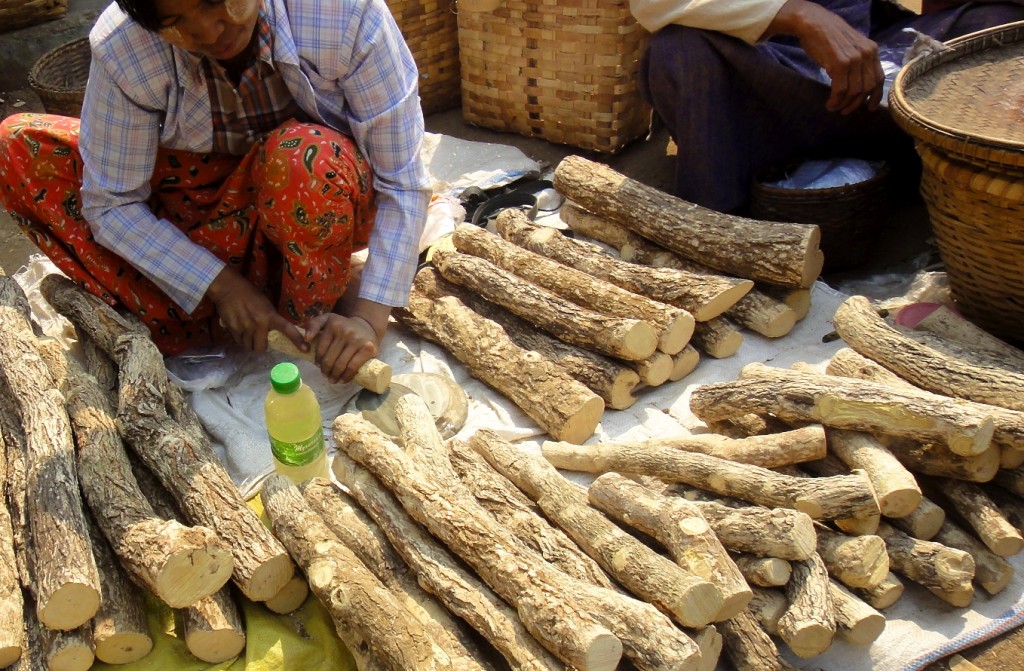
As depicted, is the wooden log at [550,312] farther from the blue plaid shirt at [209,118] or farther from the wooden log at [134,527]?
the wooden log at [134,527]

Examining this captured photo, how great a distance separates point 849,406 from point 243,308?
1855 mm

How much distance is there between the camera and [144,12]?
2.14 meters

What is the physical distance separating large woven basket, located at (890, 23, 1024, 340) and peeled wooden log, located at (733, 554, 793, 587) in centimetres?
133

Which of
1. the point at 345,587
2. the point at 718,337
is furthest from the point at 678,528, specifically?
the point at 718,337

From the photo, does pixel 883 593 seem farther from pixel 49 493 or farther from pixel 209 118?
pixel 209 118

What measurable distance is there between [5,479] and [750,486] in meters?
1.94

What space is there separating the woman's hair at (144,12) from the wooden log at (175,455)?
1.00m

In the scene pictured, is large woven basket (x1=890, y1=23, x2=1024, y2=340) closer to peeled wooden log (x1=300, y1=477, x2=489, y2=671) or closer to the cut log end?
peeled wooden log (x1=300, y1=477, x2=489, y2=671)

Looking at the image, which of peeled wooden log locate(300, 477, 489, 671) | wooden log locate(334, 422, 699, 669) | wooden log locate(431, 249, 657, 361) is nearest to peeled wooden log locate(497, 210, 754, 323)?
wooden log locate(431, 249, 657, 361)

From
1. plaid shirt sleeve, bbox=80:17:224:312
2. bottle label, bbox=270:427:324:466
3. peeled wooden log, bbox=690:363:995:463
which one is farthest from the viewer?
plaid shirt sleeve, bbox=80:17:224:312

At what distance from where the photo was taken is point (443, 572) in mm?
2031

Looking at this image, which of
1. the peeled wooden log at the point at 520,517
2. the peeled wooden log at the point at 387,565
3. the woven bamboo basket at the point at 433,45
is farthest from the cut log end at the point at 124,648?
the woven bamboo basket at the point at 433,45

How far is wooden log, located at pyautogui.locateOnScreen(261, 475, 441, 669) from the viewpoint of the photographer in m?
1.85

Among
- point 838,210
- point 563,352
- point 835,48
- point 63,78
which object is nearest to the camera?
point 563,352
